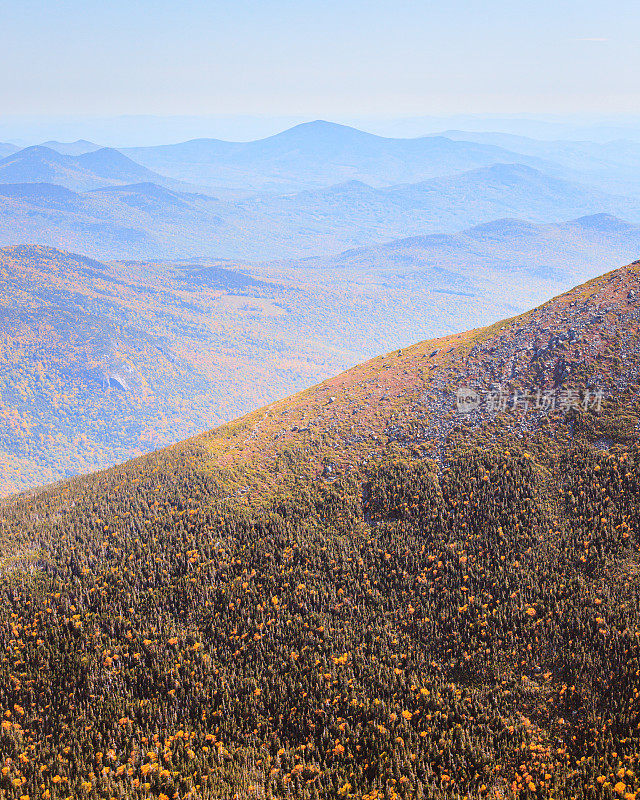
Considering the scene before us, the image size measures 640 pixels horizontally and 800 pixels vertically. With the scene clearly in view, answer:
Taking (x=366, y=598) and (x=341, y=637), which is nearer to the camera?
(x=341, y=637)

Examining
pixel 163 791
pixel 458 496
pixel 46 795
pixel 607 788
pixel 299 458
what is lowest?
pixel 607 788

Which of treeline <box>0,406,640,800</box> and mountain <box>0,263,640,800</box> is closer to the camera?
treeline <box>0,406,640,800</box>

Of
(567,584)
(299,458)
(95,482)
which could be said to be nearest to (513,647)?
(567,584)

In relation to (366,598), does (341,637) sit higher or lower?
lower

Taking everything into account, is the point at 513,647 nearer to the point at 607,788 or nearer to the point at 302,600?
the point at 607,788

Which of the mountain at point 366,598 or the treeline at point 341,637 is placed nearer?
the treeline at point 341,637

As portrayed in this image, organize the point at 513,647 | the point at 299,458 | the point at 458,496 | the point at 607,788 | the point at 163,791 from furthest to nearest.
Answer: the point at 299,458 → the point at 458,496 → the point at 513,647 → the point at 163,791 → the point at 607,788

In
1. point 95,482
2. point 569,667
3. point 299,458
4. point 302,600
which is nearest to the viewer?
point 569,667

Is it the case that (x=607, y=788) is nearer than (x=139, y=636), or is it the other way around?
(x=607, y=788)
